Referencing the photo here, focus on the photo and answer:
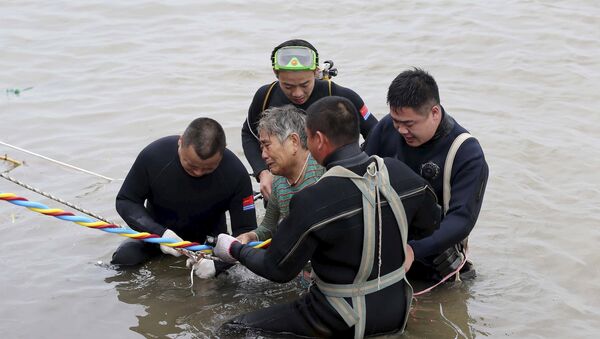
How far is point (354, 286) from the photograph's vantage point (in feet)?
13.4

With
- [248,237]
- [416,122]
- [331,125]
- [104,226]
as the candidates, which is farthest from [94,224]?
[416,122]

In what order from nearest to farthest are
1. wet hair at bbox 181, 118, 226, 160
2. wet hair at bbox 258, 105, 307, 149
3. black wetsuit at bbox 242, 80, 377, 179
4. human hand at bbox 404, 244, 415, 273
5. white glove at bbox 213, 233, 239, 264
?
human hand at bbox 404, 244, 415, 273 < white glove at bbox 213, 233, 239, 264 < wet hair at bbox 258, 105, 307, 149 < wet hair at bbox 181, 118, 226, 160 < black wetsuit at bbox 242, 80, 377, 179

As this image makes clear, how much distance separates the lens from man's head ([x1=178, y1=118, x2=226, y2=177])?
4.87m

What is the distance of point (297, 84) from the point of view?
553 centimetres

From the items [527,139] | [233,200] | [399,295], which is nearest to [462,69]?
[527,139]

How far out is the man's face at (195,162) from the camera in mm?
4957

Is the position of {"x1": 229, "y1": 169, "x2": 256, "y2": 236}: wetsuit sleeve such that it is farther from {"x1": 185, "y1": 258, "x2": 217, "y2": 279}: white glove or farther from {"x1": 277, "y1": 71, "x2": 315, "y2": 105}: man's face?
{"x1": 277, "y1": 71, "x2": 315, "y2": 105}: man's face

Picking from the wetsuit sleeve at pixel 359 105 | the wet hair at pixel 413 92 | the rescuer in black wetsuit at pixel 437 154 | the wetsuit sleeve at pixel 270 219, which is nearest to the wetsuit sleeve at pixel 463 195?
the rescuer in black wetsuit at pixel 437 154

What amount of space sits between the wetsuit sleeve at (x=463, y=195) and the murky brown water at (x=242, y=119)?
2.06 ft

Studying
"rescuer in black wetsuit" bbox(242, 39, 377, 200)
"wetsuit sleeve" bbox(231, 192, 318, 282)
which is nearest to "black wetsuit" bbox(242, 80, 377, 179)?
"rescuer in black wetsuit" bbox(242, 39, 377, 200)

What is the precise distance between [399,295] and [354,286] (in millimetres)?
288

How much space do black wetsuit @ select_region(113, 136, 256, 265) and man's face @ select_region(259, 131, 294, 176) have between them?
2.09 feet

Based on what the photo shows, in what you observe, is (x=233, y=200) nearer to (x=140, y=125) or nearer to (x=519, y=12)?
(x=140, y=125)

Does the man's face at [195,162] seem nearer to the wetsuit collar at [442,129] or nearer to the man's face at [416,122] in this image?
the man's face at [416,122]
